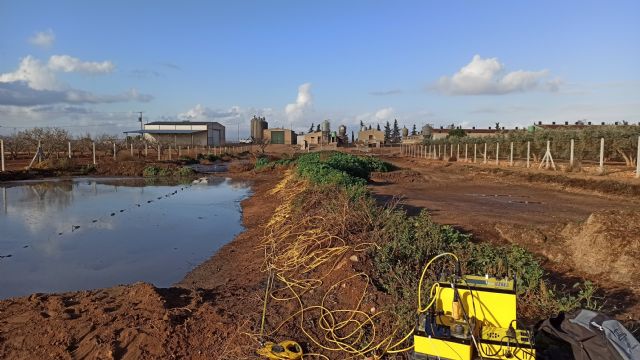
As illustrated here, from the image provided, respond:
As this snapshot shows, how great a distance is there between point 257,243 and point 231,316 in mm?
4319

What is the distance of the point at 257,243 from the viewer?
9266 millimetres

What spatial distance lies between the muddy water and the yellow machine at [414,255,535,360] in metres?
4.94

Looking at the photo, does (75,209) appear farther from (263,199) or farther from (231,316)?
(231,316)

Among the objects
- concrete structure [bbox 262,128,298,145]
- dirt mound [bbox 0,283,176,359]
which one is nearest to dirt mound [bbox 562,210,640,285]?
dirt mound [bbox 0,283,176,359]

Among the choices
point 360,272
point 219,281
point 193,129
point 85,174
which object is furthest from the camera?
point 193,129

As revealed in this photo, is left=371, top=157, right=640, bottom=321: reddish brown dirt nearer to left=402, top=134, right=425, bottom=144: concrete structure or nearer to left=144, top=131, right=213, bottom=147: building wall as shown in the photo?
left=402, top=134, right=425, bottom=144: concrete structure

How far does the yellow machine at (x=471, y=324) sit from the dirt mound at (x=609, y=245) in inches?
140

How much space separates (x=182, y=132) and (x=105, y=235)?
65.8 m

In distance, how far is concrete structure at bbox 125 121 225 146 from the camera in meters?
73.1

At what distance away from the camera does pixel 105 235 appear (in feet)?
35.4

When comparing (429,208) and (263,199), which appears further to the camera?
(263,199)

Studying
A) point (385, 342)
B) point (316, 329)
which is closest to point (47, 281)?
point (316, 329)

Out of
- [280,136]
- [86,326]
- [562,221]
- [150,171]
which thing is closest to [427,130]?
[280,136]

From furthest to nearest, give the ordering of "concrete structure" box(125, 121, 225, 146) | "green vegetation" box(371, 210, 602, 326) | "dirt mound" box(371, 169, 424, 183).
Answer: "concrete structure" box(125, 121, 225, 146) < "dirt mound" box(371, 169, 424, 183) < "green vegetation" box(371, 210, 602, 326)
